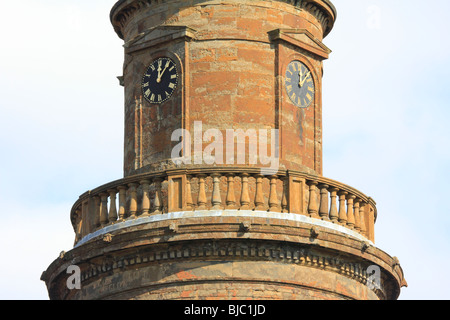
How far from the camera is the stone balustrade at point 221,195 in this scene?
42.5 m

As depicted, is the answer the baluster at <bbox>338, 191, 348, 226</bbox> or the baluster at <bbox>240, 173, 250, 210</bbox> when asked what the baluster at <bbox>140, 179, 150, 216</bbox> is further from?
the baluster at <bbox>338, 191, 348, 226</bbox>

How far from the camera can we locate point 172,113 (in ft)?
146

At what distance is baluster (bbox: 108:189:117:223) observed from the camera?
43219mm

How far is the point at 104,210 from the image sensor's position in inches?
1714

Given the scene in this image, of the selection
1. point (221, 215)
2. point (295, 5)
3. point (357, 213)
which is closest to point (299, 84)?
point (295, 5)

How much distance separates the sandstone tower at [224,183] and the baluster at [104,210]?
Answer: 0.02 metres

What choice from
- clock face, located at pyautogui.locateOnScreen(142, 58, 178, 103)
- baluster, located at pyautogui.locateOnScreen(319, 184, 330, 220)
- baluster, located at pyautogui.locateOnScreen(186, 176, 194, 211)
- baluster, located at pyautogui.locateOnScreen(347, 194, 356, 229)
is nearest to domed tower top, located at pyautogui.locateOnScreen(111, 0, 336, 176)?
clock face, located at pyautogui.locateOnScreen(142, 58, 178, 103)

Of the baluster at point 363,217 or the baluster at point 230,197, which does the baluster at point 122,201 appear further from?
the baluster at point 363,217

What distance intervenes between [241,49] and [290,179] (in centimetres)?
370

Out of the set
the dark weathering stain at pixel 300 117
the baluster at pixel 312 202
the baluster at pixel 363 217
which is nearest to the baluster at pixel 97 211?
the baluster at pixel 312 202

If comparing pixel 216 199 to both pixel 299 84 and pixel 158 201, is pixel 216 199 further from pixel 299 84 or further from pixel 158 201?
pixel 299 84

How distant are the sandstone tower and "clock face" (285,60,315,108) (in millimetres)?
39

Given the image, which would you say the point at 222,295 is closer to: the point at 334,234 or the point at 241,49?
the point at 334,234

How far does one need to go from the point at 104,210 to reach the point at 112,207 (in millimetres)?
247
